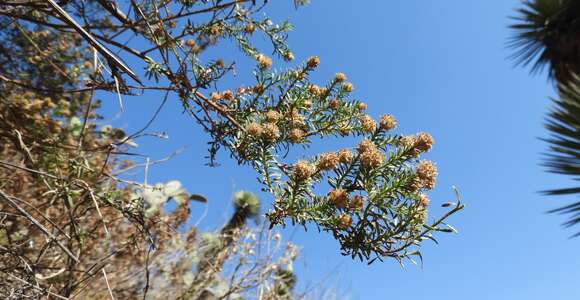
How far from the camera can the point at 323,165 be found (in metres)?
1.25

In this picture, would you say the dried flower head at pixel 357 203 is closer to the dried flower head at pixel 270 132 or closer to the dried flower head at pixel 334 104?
the dried flower head at pixel 270 132

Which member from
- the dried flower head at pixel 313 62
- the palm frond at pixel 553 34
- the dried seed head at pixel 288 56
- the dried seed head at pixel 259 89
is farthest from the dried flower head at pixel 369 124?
the palm frond at pixel 553 34

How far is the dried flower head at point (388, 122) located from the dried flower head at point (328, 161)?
0.30m

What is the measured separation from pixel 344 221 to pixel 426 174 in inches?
11.2

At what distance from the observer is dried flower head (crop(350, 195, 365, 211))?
46.5 inches

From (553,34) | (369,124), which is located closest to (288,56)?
(369,124)

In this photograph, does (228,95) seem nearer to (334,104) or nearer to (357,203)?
(334,104)

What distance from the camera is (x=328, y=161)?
124cm

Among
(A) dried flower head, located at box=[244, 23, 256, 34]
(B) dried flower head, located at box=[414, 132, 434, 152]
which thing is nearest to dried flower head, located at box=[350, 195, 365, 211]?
(B) dried flower head, located at box=[414, 132, 434, 152]

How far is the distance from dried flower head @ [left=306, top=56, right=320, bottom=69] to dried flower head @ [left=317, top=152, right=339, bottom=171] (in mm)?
725

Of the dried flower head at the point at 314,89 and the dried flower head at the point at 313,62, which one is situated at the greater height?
the dried flower head at the point at 313,62

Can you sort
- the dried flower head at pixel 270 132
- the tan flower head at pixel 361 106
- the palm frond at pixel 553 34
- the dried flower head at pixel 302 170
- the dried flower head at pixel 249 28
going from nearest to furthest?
the dried flower head at pixel 302 170 → the dried flower head at pixel 270 132 → the tan flower head at pixel 361 106 → the dried flower head at pixel 249 28 → the palm frond at pixel 553 34

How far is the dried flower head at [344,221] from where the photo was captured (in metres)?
1.18

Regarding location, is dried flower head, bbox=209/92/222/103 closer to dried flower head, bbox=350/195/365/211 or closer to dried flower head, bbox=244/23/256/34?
dried flower head, bbox=244/23/256/34
